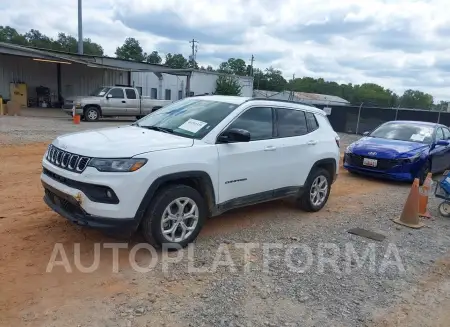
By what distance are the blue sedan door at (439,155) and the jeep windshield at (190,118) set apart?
22.1 feet

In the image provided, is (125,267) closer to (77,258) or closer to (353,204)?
(77,258)

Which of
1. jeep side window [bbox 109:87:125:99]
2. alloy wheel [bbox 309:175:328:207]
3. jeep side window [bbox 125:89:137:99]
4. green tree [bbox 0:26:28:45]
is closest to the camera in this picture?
alloy wheel [bbox 309:175:328:207]

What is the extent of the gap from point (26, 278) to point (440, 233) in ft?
18.6

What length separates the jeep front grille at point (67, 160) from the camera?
393 centimetres

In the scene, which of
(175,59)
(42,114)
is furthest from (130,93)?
(175,59)

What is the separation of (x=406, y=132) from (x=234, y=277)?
26.7 ft

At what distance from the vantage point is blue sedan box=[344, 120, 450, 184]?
29.7 feet

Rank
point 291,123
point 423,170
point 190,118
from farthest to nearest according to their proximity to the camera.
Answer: point 423,170
point 291,123
point 190,118

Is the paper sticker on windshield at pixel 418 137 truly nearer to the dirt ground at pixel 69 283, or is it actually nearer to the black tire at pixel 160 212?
Result: the dirt ground at pixel 69 283

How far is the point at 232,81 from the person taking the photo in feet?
133

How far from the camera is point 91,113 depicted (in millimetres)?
19844

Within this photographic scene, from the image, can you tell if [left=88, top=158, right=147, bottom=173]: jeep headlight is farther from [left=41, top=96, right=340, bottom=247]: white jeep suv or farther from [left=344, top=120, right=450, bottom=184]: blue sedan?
[left=344, top=120, right=450, bottom=184]: blue sedan

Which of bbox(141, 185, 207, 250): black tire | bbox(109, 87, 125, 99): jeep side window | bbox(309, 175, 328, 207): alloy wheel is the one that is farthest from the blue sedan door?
bbox(109, 87, 125, 99): jeep side window

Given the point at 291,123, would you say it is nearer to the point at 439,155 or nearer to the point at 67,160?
the point at 67,160
